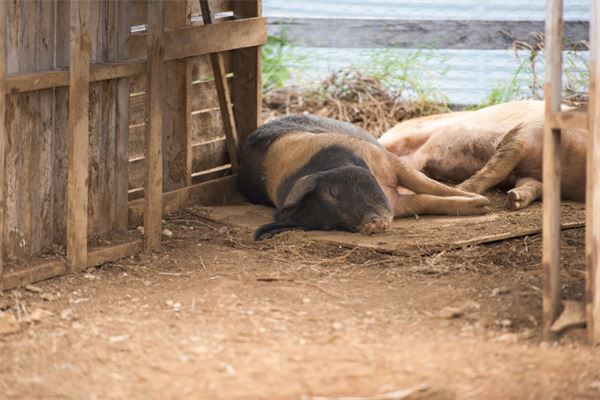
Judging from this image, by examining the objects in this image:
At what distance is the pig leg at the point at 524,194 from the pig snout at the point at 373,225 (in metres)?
1.20

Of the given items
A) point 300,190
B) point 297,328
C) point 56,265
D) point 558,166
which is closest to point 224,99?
point 300,190

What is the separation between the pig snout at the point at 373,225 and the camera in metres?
7.27

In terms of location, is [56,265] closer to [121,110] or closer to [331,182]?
[121,110]

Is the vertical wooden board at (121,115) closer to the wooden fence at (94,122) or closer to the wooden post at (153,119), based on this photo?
the wooden fence at (94,122)

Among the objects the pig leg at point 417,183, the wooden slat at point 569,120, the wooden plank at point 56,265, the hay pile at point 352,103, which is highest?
the wooden slat at point 569,120

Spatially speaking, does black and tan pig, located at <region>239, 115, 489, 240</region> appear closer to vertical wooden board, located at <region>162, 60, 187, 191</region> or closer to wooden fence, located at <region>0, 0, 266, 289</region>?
wooden fence, located at <region>0, 0, 266, 289</region>

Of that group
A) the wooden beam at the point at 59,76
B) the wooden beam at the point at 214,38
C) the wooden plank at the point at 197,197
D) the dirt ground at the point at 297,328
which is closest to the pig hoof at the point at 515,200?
the dirt ground at the point at 297,328

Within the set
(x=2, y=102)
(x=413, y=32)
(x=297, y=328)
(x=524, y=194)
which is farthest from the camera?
(x=413, y=32)

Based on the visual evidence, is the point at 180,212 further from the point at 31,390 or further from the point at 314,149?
the point at 31,390

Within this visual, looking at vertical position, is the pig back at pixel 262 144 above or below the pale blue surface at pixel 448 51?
below

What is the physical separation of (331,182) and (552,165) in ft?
9.09

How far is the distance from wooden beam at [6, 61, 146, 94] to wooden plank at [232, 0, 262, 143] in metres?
2.04

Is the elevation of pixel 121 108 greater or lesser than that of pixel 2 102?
lesser

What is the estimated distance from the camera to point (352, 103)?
11078mm
